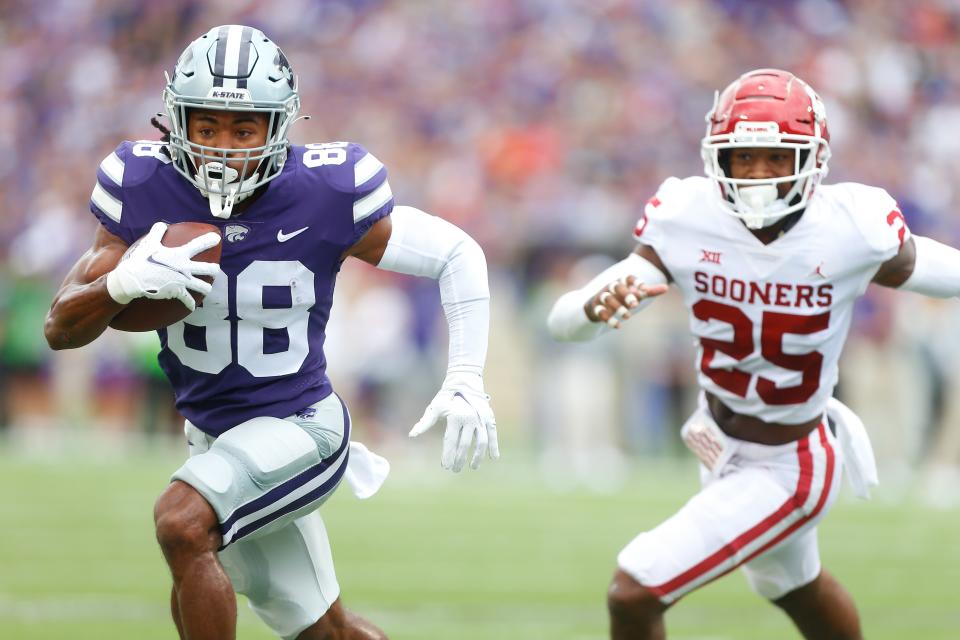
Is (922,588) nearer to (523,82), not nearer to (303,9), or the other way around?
(523,82)

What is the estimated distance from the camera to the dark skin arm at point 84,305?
362cm

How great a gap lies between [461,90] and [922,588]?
8869 mm

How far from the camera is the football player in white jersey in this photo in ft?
13.5

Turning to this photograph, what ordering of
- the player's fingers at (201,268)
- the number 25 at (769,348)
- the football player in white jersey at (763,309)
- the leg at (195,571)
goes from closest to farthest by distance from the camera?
the leg at (195,571), the player's fingers at (201,268), the football player in white jersey at (763,309), the number 25 at (769,348)

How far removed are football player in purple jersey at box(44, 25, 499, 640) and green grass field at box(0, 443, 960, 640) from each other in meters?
1.92

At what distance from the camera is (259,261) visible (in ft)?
12.6

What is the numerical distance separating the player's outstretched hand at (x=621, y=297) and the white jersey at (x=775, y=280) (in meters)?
0.27

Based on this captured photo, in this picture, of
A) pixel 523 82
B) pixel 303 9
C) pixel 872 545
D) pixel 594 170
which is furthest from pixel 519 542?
pixel 303 9

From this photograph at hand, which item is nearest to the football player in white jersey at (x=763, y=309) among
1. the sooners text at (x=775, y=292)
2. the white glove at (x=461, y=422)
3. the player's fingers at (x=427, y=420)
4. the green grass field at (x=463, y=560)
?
the sooners text at (x=775, y=292)

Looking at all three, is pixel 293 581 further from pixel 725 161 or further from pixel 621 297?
pixel 725 161

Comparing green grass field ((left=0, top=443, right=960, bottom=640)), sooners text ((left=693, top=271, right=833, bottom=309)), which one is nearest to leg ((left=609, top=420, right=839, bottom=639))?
sooners text ((left=693, top=271, right=833, bottom=309))

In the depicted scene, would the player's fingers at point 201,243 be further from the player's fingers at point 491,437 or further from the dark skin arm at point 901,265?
the dark skin arm at point 901,265

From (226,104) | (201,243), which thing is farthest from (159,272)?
(226,104)

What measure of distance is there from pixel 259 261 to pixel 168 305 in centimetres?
27
